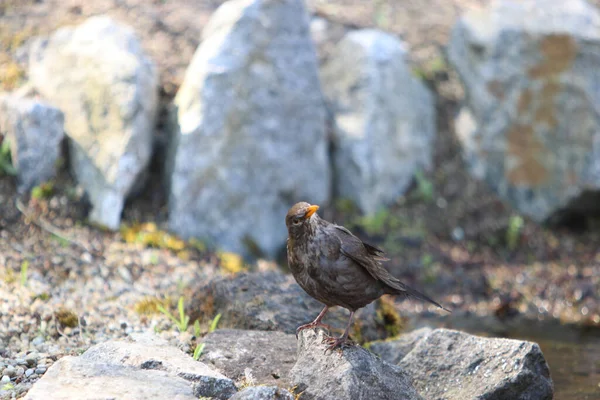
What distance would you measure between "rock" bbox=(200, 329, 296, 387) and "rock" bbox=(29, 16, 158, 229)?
131 inches

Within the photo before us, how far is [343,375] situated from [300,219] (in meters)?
1.03

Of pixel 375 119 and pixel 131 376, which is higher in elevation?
pixel 131 376

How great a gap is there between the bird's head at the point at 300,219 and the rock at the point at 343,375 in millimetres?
740

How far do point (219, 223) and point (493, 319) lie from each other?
11.6 feet

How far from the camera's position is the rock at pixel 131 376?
3885mm

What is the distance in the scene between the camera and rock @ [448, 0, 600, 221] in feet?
32.4

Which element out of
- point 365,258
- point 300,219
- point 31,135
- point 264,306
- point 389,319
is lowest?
point 389,319

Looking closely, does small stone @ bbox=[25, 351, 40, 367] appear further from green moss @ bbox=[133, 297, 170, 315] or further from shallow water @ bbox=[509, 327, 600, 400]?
shallow water @ bbox=[509, 327, 600, 400]

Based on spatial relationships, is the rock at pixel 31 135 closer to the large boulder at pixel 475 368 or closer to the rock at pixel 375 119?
the rock at pixel 375 119

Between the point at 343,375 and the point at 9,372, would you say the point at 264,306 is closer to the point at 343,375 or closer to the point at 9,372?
the point at 343,375

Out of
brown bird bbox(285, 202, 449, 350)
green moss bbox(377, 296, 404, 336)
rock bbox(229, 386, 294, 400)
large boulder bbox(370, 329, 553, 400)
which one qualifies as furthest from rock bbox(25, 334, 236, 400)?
green moss bbox(377, 296, 404, 336)

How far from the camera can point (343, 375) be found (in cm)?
434

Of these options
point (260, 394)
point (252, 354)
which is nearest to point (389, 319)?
point (252, 354)

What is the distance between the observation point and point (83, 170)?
8117 mm
